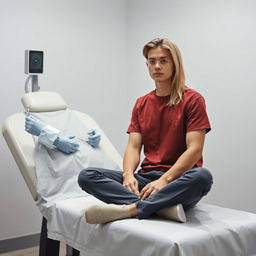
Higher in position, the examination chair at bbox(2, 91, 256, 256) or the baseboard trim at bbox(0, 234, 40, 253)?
the examination chair at bbox(2, 91, 256, 256)

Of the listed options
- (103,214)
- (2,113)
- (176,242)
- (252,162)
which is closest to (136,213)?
(103,214)

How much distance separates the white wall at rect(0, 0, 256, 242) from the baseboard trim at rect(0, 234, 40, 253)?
4 centimetres

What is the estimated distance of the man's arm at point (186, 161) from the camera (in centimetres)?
209

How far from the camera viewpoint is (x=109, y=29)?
12.0 feet

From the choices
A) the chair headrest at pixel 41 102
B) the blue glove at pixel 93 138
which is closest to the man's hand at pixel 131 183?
the blue glove at pixel 93 138

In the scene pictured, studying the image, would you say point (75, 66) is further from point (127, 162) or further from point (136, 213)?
point (136, 213)

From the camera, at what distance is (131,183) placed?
220 cm

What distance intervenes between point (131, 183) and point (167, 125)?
34cm

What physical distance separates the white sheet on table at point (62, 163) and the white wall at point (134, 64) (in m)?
0.54

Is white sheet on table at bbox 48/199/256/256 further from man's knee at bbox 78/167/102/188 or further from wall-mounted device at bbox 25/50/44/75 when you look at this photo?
wall-mounted device at bbox 25/50/44/75

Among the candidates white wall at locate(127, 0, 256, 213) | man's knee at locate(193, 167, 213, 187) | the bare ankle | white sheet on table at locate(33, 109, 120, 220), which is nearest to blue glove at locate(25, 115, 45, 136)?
white sheet on table at locate(33, 109, 120, 220)

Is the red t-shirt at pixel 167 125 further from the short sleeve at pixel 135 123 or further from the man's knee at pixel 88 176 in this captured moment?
the man's knee at pixel 88 176

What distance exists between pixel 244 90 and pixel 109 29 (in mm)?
1237

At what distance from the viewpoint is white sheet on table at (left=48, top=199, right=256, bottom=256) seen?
67.7 inches
